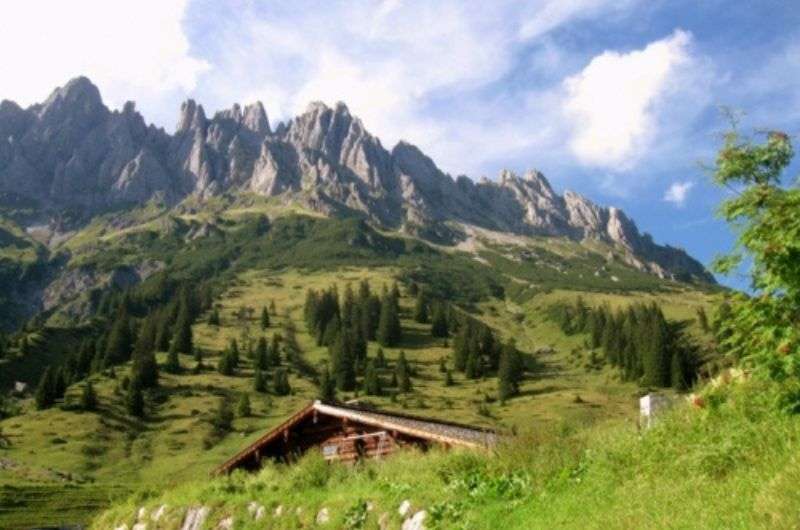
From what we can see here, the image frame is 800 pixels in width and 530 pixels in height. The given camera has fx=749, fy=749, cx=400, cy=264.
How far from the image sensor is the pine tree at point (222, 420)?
313 ft

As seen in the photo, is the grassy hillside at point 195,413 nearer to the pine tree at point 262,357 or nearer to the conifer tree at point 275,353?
the pine tree at point 262,357

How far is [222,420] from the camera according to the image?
9794cm

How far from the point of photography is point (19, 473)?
7325 centimetres

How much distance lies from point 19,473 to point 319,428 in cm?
5186

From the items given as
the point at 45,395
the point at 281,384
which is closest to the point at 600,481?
the point at 281,384

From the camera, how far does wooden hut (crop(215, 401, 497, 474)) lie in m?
29.8

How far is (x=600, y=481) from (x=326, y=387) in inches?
4181

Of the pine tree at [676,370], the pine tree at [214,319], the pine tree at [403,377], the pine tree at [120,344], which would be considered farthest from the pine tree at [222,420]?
the pine tree at [676,370]

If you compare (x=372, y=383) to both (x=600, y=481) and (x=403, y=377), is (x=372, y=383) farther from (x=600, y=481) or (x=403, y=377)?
(x=600, y=481)

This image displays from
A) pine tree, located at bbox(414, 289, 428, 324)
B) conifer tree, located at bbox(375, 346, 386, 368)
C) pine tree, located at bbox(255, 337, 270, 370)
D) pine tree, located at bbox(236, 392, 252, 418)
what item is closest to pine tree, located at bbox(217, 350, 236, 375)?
pine tree, located at bbox(255, 337, 270, 370)

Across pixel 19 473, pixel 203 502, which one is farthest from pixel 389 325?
pixel 203 502

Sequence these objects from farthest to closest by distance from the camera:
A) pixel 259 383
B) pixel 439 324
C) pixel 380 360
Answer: pixel 439 324 < pixel 380 360 < pixel 259 383

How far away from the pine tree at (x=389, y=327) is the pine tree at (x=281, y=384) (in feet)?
122

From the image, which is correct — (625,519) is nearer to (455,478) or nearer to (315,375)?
(455,478)
